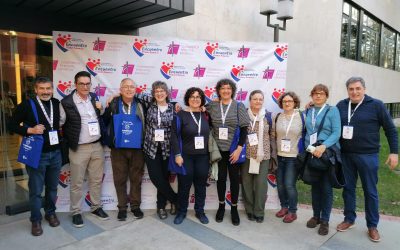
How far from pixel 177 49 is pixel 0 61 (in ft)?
7.30

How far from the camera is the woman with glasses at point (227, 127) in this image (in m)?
3.81

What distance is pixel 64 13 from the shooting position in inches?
166

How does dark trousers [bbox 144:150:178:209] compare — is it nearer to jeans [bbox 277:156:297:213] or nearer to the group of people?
the group of people

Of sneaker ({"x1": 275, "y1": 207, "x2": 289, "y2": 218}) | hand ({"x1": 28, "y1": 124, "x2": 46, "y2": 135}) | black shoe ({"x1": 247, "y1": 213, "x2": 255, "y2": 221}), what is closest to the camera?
hand ({"x1": 28, "y1": 124, "x2": 46, "y2": 135})

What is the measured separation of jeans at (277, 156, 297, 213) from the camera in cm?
395

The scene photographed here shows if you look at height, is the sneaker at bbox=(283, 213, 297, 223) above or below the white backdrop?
below

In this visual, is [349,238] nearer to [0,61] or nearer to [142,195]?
[142,195]

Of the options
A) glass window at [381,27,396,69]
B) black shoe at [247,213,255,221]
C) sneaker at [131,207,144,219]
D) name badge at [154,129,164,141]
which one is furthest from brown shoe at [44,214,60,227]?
glass window at [381,27,396,69]

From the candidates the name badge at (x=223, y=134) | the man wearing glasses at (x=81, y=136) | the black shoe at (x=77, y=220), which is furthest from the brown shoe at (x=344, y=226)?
the black shoe at (x=77, y=220)

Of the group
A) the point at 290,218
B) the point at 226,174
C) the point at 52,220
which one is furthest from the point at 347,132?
the point at 52,220

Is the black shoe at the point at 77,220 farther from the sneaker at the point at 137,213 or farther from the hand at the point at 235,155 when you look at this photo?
the hand at the point at 235,155

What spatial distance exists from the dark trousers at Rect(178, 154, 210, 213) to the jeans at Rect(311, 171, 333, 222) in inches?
52.2

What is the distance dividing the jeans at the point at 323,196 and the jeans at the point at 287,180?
0.84 feet

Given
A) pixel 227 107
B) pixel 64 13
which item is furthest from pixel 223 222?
pixel 64 13
